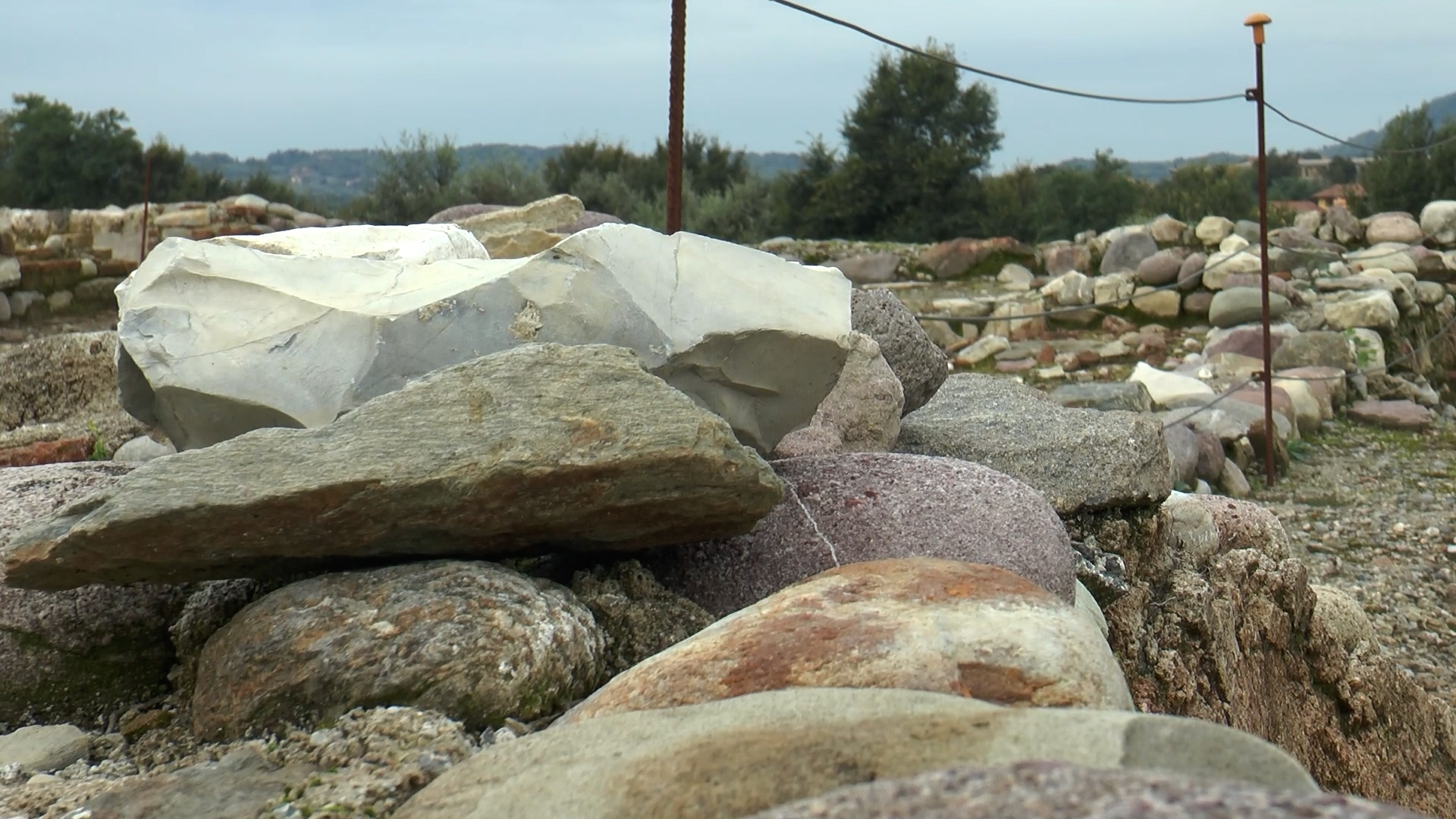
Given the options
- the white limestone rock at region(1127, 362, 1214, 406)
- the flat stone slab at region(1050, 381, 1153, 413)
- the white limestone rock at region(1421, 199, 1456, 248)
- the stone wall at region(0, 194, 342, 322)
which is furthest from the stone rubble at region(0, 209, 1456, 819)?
the white limestone rock at region(1421, 199, 1456, 248)

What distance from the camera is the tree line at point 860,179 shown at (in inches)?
725

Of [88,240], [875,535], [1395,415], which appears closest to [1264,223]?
[1395,415]

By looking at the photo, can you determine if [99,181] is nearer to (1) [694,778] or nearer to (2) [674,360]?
(2) [674,360]

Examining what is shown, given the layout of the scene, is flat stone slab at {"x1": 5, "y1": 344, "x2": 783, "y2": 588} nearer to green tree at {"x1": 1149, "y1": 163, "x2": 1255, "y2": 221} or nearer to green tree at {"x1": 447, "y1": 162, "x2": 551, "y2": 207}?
green tree at {"x1": 447, "y1": 162, "x2": 551, "y2": 207}

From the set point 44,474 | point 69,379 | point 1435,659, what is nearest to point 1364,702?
point 1435,659

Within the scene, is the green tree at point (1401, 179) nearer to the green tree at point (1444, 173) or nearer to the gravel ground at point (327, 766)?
the green tree at point (1444, 173)

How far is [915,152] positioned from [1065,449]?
59.4 feet

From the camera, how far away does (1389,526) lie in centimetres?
724

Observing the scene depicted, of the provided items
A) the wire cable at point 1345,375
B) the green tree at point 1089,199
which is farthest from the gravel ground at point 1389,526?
the green tree at point 1089,199

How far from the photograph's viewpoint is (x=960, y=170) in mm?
21078

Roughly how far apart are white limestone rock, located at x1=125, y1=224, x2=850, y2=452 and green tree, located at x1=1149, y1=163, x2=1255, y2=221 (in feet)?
62.6

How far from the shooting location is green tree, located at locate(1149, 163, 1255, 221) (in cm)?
2156

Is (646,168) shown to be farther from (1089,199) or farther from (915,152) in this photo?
(1089,199)

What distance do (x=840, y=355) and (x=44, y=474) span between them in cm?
179
